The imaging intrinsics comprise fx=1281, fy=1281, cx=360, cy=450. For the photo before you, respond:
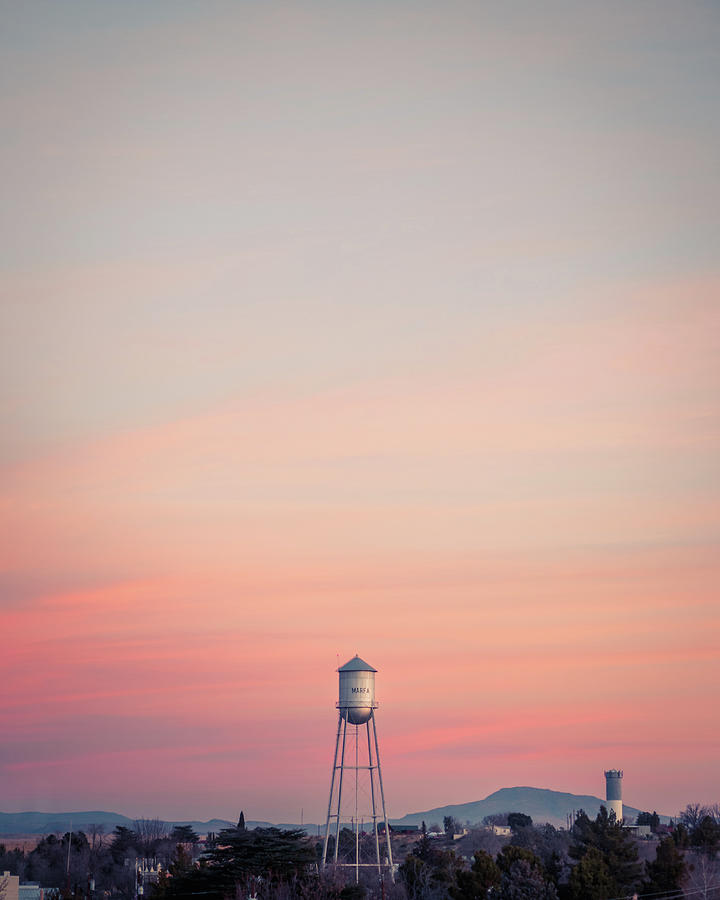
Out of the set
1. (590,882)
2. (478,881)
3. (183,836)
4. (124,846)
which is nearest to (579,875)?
(590,882)

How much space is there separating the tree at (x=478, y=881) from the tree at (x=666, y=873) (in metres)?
13.3

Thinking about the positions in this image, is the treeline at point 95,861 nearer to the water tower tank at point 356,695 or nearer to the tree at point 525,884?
the water tower tank at point 356,695

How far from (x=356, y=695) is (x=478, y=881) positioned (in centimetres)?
1973

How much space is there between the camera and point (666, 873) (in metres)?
93.6

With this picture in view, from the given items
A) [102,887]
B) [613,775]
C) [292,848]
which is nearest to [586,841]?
[292,848]

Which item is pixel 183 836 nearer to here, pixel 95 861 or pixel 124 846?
pixel 124 846

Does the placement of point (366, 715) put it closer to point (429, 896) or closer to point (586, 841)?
point (429, 896)

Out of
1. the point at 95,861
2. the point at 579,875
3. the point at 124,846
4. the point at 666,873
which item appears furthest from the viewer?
the point at 124,846

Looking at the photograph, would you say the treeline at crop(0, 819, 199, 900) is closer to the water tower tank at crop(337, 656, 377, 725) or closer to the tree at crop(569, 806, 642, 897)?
the water tower tank at crop(337, 656, 377, 725)

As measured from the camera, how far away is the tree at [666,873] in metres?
93.1

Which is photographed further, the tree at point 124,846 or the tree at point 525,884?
the tree at point 124,846

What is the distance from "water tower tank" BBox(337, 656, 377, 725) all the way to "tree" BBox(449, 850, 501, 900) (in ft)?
56.7

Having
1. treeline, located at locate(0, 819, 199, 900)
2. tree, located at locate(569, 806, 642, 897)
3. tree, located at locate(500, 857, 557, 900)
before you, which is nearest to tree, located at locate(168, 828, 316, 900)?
tree, located at locate(500, 857, 557, 900)

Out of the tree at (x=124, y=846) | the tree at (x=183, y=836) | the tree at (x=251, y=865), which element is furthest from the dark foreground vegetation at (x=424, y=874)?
the tree at (x=183, y=836)
